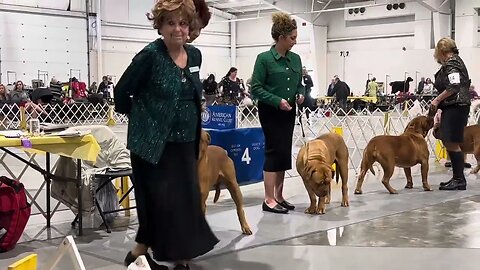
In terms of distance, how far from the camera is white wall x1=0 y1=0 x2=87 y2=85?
53.8 feet

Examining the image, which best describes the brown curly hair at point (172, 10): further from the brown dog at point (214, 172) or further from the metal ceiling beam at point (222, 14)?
the metal ceiling beam at point (222, 14)

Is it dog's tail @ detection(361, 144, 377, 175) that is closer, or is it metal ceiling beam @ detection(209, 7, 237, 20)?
dog's tail @ detection(361, 144, 377, 175)

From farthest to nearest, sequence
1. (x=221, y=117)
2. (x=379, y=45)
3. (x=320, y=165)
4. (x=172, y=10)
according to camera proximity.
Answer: (x=379, y=45), (x=221, y=117), (x=320, y=165), (x=172, y=10)

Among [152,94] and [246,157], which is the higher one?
[152,94]

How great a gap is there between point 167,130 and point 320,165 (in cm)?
156

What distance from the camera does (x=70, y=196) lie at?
353 centimetres

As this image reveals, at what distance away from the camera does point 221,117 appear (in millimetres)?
4785

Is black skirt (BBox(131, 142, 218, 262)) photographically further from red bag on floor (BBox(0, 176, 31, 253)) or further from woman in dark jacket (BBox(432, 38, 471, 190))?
woman in dark jacket (BBox(432, 38, 471, 190))

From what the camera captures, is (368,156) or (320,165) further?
(368,156)

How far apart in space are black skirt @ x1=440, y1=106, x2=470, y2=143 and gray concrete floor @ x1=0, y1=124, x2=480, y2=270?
48cm

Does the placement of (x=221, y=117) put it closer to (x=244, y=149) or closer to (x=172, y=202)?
(x=244, y=149)

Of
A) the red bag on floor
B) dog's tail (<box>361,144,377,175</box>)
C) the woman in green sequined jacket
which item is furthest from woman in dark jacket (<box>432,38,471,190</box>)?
the red bag on floor

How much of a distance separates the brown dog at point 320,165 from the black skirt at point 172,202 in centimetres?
134

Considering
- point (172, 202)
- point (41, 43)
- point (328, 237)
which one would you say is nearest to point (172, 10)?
point (172, 202)
